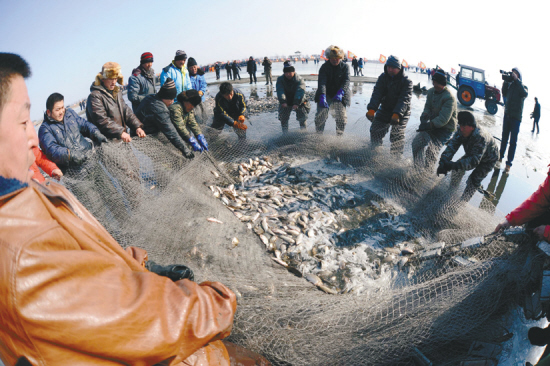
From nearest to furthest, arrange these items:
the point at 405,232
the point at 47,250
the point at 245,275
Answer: the point at 47,250 < the point at 245,275 < the point at 405,232

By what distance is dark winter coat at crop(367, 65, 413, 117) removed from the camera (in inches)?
218

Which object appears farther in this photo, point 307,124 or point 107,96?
point 307,124

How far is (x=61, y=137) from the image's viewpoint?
12.4ft

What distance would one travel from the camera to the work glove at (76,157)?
12.0ft

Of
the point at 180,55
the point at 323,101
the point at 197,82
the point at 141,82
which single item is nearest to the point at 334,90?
the point at 323,101

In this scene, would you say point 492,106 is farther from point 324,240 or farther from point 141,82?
point 141,82

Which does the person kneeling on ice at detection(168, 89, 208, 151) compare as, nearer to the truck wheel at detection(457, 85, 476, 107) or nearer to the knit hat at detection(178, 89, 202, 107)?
the knit hat at detection(178, 89, 202, 107)

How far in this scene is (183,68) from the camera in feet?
22.7

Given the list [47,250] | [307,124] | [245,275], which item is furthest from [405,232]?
[47,250]

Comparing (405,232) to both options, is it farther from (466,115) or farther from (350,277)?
(466,115)

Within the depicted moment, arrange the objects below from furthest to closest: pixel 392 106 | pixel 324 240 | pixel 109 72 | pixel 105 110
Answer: pixel 392 106, pixel 105 110, pixel 109 72, pixel 324 240

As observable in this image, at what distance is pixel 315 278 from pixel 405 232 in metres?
1.74

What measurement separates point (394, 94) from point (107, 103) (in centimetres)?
544

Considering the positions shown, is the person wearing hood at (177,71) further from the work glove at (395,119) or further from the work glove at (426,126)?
the work glove at (426,126)
